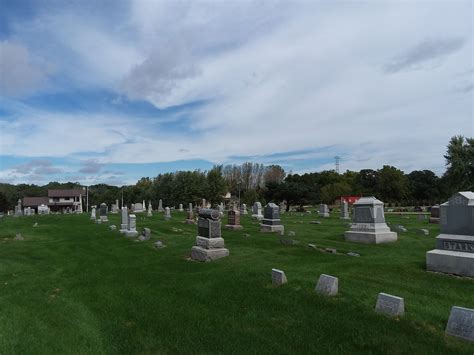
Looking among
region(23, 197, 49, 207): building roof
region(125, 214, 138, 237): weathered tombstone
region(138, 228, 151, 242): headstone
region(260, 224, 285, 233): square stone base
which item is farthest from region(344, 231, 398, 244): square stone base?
region(23, 197, 49, 207): building roof

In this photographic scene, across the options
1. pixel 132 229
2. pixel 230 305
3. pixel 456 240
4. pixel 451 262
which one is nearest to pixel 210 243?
pixel 230 305

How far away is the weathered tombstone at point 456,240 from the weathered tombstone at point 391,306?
3595 millimetres

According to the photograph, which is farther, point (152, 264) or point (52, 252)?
point (52, 252)

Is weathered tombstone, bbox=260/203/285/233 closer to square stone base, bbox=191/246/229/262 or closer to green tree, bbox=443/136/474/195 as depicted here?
square stone base, bbox=191/246/229/262

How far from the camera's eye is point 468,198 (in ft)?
31.6

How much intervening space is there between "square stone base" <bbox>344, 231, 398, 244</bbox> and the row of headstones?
332 inches

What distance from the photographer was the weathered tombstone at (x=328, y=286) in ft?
25.7

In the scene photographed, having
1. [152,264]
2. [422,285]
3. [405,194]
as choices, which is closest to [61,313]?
[152,264]

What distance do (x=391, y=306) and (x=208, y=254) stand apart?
24.5ft

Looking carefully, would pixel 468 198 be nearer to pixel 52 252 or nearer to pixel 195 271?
pixel 195 271

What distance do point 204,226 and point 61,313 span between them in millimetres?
6407

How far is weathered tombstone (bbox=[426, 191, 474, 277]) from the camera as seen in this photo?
9324 millimetres

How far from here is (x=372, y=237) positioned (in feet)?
53.2

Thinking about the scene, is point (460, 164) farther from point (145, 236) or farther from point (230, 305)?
point (230, 305)
